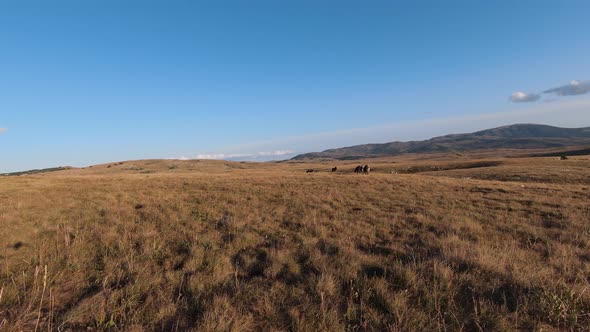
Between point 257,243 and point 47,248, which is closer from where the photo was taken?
point 47,248

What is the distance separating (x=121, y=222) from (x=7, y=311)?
17.2 ft

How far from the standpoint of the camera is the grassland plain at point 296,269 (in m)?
3.96

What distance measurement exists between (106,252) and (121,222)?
2.98m

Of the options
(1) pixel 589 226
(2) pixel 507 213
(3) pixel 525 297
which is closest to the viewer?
(3) pixel 525 297

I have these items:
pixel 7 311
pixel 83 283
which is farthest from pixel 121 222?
pixel 7 311

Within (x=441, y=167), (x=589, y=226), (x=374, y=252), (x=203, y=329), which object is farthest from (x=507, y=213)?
(x=441, y=167)

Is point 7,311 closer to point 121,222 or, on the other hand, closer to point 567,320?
point 121,222

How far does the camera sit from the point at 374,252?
21.5 feet

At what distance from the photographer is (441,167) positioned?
50.9 metres

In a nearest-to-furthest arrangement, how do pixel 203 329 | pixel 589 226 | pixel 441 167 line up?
pixel 203 329 → pixel 589 226 → pixel 441 167

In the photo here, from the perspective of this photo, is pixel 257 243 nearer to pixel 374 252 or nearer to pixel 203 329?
pixel 374 252

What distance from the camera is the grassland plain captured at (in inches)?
156

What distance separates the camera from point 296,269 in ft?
18.4

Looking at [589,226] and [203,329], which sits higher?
[203,329]
